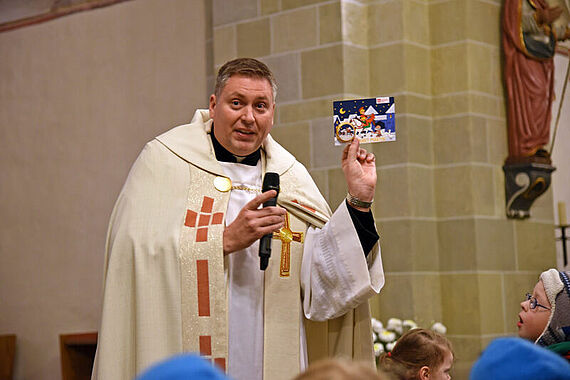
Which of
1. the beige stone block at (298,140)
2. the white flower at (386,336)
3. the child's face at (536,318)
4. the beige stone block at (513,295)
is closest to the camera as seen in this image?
the child's face at (536,318)

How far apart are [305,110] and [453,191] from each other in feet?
→ 3.84

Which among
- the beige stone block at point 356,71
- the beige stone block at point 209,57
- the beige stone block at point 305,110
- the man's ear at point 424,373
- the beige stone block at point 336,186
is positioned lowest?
the man's ear at point 424,373

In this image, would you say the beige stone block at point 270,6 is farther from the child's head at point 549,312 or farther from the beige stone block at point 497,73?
the child's head at point 549,312

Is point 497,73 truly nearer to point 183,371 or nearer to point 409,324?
point 409,324

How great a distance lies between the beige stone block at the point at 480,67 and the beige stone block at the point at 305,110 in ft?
3.37

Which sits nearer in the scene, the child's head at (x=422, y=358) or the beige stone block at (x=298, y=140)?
the child's head at (x=422, y=358)

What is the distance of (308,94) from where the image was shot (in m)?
6.64

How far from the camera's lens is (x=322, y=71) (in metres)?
6.58

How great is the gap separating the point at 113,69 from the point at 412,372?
15.8 feet

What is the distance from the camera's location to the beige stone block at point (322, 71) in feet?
21.4

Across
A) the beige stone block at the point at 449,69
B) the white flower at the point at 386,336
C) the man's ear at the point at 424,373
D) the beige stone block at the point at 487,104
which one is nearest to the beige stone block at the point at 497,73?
the beige stone block at the point at 487,104

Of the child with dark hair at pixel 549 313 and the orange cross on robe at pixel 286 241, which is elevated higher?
the orange cross on robe at pixel 286 241

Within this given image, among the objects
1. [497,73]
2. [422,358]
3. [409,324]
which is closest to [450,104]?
[497,73]

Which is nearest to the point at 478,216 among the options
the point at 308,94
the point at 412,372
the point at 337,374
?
the point at 308,94
